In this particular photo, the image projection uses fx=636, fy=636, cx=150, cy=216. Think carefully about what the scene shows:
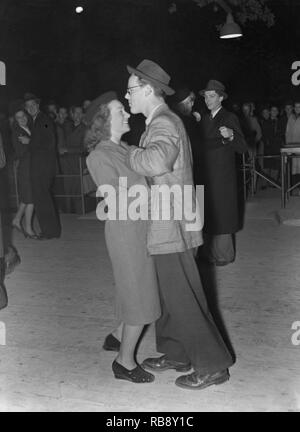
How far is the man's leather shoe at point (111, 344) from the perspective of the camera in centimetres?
438

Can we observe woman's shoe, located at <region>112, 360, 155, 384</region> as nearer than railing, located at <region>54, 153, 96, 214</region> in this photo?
Yes

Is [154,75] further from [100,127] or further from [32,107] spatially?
[32,107]

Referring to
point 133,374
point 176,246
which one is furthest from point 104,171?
point 133,374

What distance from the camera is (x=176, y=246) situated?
352 centimetres

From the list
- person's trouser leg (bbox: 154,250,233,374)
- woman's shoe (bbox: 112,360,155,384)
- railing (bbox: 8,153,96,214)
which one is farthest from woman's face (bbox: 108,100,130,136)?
railing (bbox: 8,153,96,214)

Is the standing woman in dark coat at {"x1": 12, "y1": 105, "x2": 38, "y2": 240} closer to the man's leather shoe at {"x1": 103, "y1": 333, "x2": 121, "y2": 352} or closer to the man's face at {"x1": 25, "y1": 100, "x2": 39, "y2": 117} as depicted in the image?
the man's face at {"x1": 25, "y1": 100, "x2": 39, "y2": 117}

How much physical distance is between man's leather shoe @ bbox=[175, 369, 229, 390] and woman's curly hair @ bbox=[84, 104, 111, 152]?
1.48 meters

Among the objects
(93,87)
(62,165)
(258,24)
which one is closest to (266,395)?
(62,165)

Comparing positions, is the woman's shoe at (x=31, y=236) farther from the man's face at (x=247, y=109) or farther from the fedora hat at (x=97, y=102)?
the man's face at (x=247, y=109)

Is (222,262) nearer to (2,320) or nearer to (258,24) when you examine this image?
(2,320)

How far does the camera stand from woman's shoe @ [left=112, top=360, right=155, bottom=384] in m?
3.85

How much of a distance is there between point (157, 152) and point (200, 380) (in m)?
1.39

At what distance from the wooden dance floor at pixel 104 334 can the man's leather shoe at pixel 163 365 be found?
0.06 meters

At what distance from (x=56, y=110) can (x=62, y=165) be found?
3198mm
